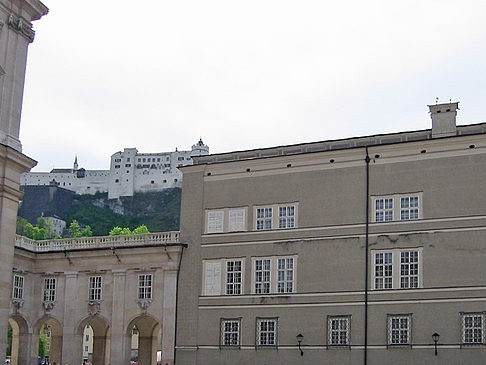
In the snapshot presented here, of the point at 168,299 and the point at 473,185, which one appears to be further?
the point at 168,299

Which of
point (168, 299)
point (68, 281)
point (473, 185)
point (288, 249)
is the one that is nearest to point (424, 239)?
point (473, 185)

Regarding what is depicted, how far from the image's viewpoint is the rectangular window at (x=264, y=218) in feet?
159

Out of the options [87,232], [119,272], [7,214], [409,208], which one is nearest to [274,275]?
[409,208]

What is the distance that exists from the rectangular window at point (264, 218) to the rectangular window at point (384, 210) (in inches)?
241

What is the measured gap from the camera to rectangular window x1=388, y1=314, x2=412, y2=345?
1705 inches

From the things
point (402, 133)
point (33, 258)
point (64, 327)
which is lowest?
point (64, 327)

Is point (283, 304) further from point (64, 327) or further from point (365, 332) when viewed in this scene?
point (64, 327)

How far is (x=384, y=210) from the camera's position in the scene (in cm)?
4534

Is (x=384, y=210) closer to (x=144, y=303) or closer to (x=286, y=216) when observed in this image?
(x=286, y=216)

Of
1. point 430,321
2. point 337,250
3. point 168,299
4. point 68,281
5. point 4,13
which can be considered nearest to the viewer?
point 4,13

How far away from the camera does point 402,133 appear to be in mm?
46469

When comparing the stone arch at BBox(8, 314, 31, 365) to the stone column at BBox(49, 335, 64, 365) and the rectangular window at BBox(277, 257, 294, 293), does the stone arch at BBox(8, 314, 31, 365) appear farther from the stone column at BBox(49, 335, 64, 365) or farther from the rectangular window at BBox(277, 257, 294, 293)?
the rectangular window at BBox(277, 257, 294, 293)

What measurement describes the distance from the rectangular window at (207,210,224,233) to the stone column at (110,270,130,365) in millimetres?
6336

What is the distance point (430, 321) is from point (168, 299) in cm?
1508
